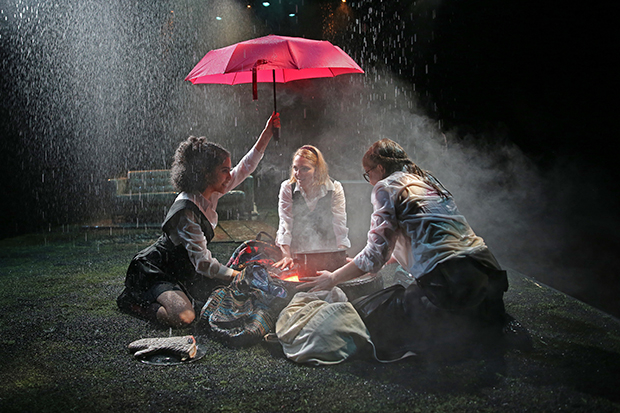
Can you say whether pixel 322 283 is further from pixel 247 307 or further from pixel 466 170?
pixel 466 170

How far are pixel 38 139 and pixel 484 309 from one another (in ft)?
29.6

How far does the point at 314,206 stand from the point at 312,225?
0.72 feet

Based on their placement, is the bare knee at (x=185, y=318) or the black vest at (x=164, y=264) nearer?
the bare knee at (x=185, y=318)

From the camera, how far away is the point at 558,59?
534 centimetres

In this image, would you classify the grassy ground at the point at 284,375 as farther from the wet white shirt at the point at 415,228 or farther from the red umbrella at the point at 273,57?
the red umbrella at the point at 273,57

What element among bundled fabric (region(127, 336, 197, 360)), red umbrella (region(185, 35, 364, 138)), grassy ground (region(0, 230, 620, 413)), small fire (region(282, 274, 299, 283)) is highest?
red umbrella (region(185, 35, 364, 138))

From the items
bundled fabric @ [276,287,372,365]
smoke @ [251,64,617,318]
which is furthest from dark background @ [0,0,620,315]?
bundled fabric @ [276,287,372,365]

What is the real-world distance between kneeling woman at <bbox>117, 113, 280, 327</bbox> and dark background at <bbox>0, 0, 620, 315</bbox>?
11.0ft

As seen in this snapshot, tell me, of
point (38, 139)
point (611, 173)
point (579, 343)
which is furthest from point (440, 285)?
point (38, 139)

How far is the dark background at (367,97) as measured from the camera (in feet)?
17.4

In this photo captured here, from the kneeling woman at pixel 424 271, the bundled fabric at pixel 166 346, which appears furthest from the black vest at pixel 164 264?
the kneeling woman at pixel 424 271

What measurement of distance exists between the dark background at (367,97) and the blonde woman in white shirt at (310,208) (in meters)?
2.24

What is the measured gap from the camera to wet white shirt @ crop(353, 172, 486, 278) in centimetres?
258

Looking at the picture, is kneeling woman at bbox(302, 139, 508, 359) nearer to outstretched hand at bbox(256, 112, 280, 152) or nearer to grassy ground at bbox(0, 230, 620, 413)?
grassy ground at bbox(0, 230, 620, 413)
